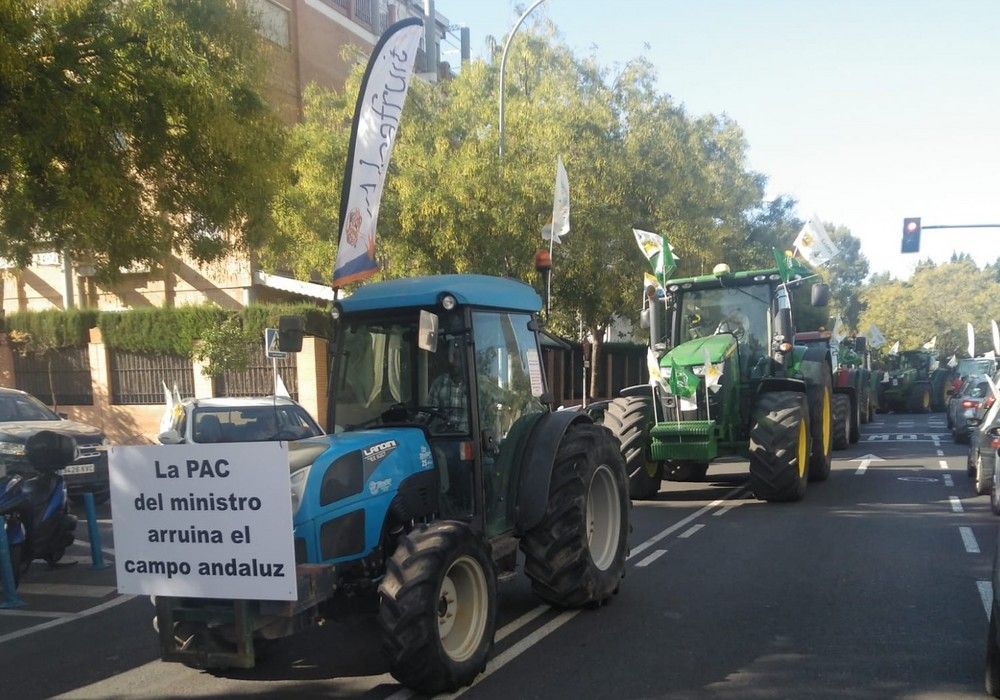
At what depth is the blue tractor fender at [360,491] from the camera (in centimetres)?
510

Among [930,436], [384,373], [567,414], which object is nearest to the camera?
[384,373]

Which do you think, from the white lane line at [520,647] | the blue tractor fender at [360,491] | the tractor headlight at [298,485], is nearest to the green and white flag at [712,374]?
the white lane line at [520,647]

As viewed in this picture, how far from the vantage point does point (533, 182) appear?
1777 centimetres

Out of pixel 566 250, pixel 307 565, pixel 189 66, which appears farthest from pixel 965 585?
pixel 566 250

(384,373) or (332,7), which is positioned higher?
(332,7)

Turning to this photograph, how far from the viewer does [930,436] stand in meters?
21.6

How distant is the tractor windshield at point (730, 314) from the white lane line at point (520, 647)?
7.16 meters

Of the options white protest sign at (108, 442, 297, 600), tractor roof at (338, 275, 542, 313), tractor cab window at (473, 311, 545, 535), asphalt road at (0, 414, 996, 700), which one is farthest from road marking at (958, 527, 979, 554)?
white protest sign at (108, 442, 297, 600)

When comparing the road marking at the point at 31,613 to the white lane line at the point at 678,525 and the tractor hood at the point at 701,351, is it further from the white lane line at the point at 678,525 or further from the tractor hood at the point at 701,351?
the tractor hood at the point at 701,351

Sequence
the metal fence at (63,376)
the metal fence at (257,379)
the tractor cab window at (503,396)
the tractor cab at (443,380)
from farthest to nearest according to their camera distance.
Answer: the metal fence at (63,376) < the metal fence at (257,379) < the tractor cab window at (503,396) < the tractor cab at (443,380)

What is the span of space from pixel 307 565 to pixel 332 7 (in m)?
26.0

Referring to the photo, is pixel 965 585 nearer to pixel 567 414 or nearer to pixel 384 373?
pixel 567 414

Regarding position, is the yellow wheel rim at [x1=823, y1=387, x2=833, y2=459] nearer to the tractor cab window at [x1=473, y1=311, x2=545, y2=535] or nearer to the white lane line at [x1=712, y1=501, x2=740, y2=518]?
the white lane line at [x1=712, y1=501, x2=740, y2=518]

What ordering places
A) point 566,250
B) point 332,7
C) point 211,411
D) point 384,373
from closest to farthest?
point 384,373
point 211,411
point 566,250
point 332,7
